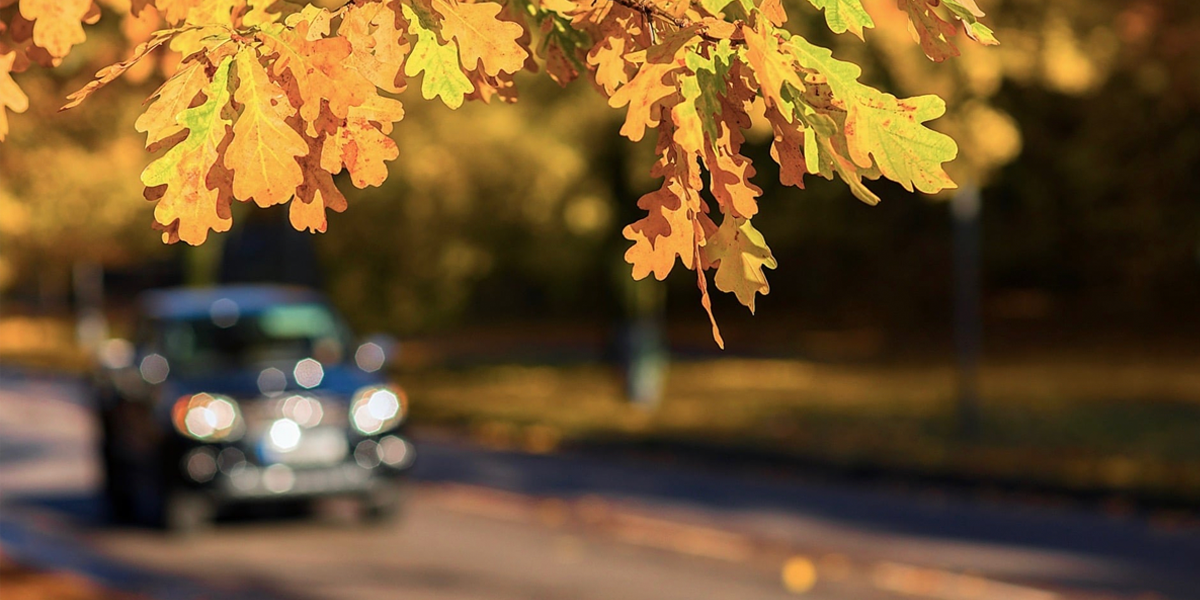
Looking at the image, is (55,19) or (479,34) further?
(55,19)

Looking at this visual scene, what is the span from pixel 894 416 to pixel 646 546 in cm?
975

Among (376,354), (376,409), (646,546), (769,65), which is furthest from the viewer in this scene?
(376,354)

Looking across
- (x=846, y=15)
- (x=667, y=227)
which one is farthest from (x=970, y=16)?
(x=667, y=227)

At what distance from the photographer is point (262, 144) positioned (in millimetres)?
3121

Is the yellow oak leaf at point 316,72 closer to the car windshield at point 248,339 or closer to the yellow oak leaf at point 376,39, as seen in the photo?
the yellow oak leaf at point 376,39

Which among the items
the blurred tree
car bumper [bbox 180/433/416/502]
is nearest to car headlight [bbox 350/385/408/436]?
car bumper [bbox 180/433/416/502]

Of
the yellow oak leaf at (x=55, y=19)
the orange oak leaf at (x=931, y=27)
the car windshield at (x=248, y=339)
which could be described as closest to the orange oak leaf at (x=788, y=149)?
the orange oak leaf at (x=931, y=27)

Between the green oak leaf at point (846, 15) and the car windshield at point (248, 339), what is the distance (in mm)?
9388

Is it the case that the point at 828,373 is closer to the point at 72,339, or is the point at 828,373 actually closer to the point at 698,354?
the point at 698,354

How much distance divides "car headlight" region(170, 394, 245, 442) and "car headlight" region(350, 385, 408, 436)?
79cm

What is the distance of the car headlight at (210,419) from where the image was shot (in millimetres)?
11781

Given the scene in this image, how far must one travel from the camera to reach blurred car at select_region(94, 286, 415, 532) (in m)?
11.8

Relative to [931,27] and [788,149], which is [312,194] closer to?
[788,149]

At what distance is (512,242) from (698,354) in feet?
52.5
